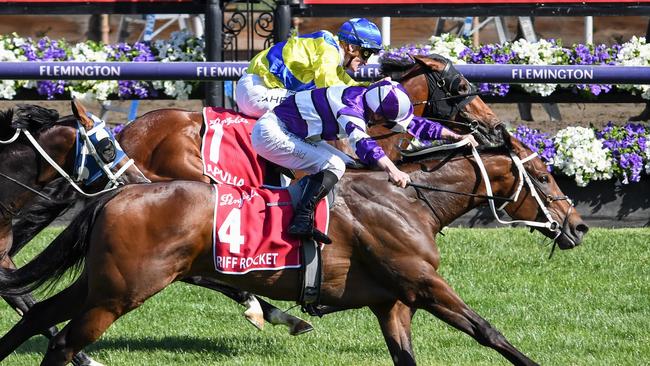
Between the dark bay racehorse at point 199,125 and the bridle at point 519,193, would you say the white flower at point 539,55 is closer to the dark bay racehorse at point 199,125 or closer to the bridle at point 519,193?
the dark bay racehorse at point 199,125

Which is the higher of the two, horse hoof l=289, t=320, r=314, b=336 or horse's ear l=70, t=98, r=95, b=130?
horse's ear l=70, t=98, r=95, b=130

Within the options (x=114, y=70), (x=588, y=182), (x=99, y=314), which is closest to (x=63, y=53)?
(x=114, y=70)

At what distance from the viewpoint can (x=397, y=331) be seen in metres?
5.79

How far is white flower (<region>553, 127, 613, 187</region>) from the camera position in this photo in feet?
32.3

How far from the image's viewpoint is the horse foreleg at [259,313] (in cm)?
700

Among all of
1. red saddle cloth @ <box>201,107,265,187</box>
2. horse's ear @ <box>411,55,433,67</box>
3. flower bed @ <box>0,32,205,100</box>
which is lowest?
flower bed @ <box>0,32,205,100</box>

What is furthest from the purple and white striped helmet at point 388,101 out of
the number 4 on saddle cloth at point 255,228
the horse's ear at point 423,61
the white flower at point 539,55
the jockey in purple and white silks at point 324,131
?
the white flower at point 539,55

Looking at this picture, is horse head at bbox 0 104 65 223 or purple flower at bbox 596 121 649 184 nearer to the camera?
horse head at bbox 0 104 65 223

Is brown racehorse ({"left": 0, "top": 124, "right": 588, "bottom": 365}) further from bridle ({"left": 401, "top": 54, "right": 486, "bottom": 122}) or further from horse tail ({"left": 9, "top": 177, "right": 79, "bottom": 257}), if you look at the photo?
bridle ({"left": 401, "top": 54, "right": 486, "bottom": 122})

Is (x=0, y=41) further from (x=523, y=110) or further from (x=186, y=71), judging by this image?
(x=523, y=110)

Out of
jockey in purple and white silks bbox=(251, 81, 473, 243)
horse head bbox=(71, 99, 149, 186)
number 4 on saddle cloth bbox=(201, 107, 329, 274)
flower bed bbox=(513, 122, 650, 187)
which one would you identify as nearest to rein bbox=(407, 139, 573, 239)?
jockey in purple and white silks bbox=(251, 81, 473, 243)

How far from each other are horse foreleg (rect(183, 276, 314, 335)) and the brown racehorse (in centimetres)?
125

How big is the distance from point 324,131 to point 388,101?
0.40 metres

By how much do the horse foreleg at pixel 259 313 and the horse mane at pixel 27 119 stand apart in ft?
4.05
